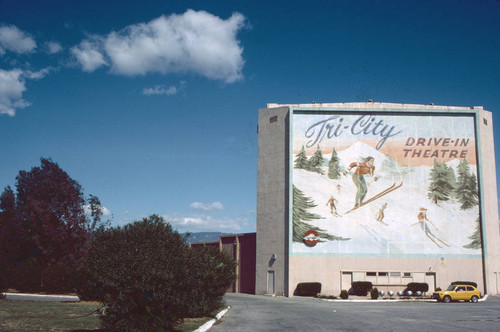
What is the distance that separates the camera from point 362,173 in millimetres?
49375

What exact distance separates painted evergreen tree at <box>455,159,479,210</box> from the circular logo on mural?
15360 millimetres

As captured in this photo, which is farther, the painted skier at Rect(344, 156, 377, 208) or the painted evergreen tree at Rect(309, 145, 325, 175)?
the painted evergreen tree at Rect(309, 145, 325, 175)

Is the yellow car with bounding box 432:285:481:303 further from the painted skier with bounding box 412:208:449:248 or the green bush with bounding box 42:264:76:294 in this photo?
the green bush with bounding box 42:264:76:294

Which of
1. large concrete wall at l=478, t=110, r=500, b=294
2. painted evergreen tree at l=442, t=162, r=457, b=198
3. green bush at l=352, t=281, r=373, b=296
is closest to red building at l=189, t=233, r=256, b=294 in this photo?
green bush at l=352, t=281, r=373, b=296

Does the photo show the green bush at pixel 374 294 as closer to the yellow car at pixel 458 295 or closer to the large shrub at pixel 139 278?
the yellow car at pixel 458 295

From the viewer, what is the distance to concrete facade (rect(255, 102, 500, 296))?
1873 inches

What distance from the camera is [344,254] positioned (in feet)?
157

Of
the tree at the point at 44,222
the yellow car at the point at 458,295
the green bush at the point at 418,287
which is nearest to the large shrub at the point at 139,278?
the tree at the point at 44,222

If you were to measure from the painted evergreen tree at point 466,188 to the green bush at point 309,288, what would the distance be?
1722 centimetres

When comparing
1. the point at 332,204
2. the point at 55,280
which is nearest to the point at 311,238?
the point at 332,204

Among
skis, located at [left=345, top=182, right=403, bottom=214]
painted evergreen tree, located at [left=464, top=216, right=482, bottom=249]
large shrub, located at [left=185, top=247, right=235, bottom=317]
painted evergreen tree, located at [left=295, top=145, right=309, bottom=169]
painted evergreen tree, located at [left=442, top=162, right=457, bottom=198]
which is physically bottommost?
large shrub, located at [left=185, top=247, right=235, bottom=317]

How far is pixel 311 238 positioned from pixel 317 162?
795cm

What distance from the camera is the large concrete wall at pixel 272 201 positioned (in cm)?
4919

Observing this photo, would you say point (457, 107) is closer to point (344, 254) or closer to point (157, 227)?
point (344, 254)
